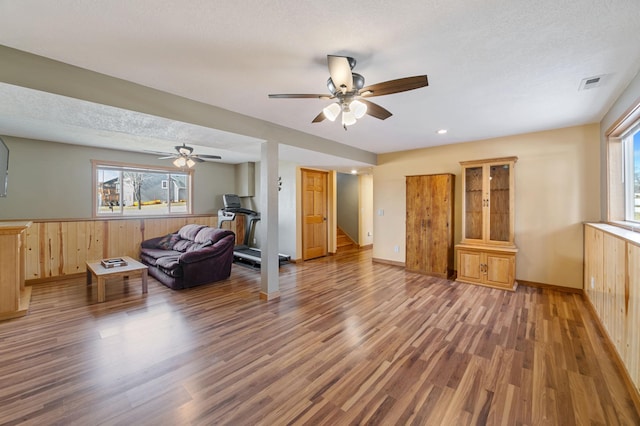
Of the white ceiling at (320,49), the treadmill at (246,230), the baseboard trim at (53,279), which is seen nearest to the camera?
the white ceiling at (320,49)

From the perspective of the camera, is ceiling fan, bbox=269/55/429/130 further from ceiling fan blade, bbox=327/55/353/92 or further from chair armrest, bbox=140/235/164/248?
chair armrest, bbox=140/235/164/248

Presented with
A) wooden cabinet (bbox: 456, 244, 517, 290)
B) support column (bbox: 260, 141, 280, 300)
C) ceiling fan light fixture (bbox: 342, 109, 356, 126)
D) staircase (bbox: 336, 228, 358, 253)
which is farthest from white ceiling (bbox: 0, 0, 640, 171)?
staircase (bbox: 336, 228, 358, 253)

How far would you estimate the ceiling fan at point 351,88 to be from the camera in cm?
183

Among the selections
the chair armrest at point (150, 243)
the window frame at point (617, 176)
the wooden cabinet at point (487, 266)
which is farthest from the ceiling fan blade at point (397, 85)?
the chair armrest at point (150, 243)

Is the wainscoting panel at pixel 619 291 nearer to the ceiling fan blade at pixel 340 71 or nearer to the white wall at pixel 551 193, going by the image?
the white wall at pixel 551 193

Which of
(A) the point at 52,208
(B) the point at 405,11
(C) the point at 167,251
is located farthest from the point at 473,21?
(A) the point at 52,208

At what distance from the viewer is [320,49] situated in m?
1.93

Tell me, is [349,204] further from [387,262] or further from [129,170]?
[129,170]

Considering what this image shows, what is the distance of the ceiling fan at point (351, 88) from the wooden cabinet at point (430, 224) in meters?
2.91

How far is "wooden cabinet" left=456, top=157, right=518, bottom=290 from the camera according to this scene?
416 centimetres

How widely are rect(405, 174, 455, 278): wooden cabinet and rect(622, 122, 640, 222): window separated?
2.09m

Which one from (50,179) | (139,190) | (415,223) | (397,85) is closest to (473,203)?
(415,223)

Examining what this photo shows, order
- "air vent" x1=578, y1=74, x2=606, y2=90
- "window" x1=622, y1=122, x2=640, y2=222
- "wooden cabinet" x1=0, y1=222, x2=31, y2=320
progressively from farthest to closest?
"wooden cabinet" x1=0, y1=222, x2=31, y2=320 < "window" x1=622, y1=122, x2=640, y2=222 < "air vent" x1=578, y1=74, x2=606, y2=90

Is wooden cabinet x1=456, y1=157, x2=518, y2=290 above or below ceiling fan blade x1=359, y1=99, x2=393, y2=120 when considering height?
below
